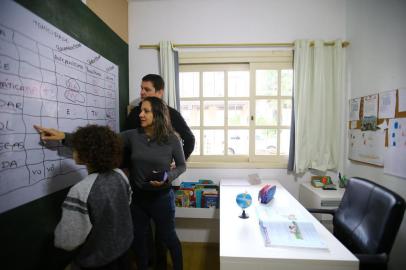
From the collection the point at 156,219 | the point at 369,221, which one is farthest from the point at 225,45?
the point at 369,221

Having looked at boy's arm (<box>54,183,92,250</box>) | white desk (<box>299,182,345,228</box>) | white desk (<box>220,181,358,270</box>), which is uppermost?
boy's arm (<box>54,183,92,250</box>)

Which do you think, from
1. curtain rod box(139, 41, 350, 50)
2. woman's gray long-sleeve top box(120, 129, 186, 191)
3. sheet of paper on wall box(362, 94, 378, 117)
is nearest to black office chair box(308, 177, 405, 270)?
sheet of paper on wall box(362, 94, 378, 117)

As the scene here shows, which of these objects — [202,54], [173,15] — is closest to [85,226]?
[202,54]

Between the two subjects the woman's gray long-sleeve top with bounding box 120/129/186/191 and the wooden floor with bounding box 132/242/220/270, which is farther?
the wooden floor with bounding box 132/242/220/270

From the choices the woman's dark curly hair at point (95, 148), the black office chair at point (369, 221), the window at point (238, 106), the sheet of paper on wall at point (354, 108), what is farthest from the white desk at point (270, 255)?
the sheet of paper on wall at point (354, 108)

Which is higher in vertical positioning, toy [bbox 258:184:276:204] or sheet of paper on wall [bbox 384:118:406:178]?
sheet of paper on wall [bbox 384:118:406:178]

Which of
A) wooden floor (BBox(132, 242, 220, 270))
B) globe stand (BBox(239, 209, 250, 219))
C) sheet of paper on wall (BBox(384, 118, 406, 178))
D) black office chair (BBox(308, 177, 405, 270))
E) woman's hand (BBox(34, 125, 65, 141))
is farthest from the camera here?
wooden floor (BBox(132, 242, 220, 270))

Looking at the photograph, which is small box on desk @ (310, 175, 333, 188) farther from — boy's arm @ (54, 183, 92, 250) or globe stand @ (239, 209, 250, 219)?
boy's arm @ (54, 183, 92, 250)

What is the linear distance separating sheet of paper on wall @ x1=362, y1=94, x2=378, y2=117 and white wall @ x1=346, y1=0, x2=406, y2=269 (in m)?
0.06

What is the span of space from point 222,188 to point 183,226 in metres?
0.82

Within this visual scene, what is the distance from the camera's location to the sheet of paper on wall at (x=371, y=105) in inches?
74.1

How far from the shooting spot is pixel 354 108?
7.21ft

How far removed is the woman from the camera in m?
1.45

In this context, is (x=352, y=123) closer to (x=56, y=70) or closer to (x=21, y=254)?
(x=56, y=70)
